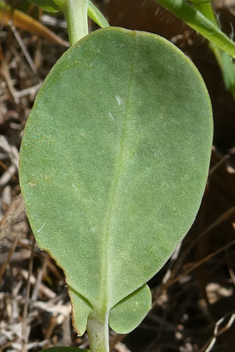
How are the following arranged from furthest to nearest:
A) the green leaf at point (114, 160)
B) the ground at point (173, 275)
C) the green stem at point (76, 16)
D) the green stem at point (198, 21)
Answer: the ground at point (173, 275)
the green stem at point (198, 21)
the green stem at point (76, 16)
the green leaf at point (114, 160)

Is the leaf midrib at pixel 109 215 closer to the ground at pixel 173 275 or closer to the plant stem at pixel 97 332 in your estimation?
the plant stem at pixel 97 332

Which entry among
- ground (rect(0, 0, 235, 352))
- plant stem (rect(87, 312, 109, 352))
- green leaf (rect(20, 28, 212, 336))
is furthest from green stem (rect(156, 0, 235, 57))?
plant stem (rect(87, 312, 109, 352))

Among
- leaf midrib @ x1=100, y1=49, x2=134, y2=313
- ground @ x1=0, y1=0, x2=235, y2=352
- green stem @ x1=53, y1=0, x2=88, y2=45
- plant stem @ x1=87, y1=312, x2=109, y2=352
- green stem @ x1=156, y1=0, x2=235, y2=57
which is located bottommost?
ground @ x1=0, y1=0, x2=235, y2=352

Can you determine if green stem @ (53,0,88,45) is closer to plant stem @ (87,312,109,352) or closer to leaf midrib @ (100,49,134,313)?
leaf midrib @ (100,49,134,313)

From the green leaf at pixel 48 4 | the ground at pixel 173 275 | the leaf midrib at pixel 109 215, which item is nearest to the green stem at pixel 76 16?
the green leaf at pixel 48 4

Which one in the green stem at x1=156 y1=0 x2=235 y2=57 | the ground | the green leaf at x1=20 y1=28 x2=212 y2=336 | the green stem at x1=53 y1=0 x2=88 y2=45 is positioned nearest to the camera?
the green leaf at x1=20 y1=28 x2=212 y2=336
